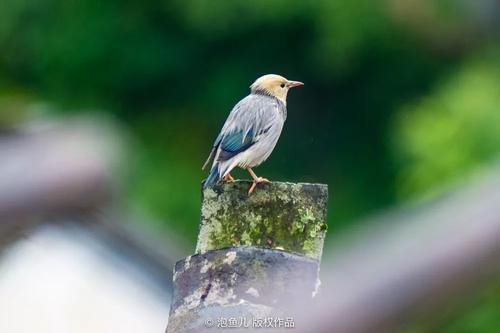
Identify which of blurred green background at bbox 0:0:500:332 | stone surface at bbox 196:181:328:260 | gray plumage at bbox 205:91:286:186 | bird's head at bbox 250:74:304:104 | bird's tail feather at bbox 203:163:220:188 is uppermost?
blurred green background at bbox 0:0:500:332

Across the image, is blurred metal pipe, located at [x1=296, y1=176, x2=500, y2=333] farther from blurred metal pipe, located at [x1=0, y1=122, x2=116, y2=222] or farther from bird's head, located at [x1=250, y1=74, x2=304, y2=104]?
blurred metal pipe, located at [x1=0, y1=122, x2=116, y2=222]

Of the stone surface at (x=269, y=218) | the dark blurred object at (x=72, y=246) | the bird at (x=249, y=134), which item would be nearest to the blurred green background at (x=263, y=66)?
the dark blurred object at (x=72, y=246)

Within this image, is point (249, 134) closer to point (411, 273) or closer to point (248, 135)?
point (248, 135)

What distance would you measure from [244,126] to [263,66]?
520 inches

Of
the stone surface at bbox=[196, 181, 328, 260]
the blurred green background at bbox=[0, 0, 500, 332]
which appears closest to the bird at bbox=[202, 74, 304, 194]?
the stone surface at bbox=[196, 181, 328, 260]

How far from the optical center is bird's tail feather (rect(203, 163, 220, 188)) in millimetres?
3213

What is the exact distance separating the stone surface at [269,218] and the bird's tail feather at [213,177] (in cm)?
7

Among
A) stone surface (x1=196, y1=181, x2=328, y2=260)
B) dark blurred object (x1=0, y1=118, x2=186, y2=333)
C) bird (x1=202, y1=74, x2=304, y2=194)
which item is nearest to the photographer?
stone surface (x1=196, y1=181, x2=328, y2=260)

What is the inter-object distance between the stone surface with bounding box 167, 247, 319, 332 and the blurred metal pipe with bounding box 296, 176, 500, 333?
10 centimetres

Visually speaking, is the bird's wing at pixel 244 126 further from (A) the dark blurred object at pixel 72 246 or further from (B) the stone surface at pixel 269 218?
(A) the dark blurred object at pixel 72 246

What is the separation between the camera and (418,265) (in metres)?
2.56

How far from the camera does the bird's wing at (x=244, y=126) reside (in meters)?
3.62

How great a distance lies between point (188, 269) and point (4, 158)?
339 centimetres

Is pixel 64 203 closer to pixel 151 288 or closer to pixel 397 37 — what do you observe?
pixel 151 288
